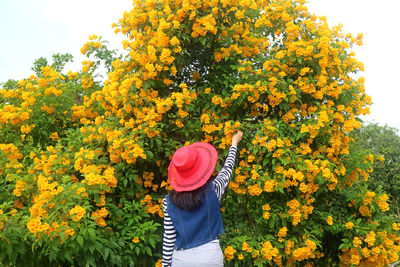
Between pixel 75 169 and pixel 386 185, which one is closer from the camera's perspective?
pixel 75 169

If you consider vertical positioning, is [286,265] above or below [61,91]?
below

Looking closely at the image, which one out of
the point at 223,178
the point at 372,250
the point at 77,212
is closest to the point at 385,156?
the point at 372,250

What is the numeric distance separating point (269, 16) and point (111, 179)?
2.74 m

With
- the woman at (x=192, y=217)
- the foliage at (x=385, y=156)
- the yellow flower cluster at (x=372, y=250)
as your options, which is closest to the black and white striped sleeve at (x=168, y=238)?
the woman at (x=192, y=217)

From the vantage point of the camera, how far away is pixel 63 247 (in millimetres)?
2836

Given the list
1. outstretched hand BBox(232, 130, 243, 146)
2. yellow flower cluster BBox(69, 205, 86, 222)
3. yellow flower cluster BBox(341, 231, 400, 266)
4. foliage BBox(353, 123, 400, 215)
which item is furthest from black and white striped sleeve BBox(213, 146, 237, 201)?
foliage BBox(353, 123, 400, 215)

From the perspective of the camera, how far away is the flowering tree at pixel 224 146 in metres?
3.30

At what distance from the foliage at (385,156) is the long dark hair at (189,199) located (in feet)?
38.2

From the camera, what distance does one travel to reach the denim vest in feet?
7.41

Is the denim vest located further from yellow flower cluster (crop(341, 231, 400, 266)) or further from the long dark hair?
yellow flower cluster (crop(341, 231, 400, 266))

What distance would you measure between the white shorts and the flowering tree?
3.00ft

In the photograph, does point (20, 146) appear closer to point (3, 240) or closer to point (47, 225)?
point (3, 240)

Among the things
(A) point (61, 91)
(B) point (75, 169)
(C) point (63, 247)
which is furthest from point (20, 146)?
(C) point (63, 247)

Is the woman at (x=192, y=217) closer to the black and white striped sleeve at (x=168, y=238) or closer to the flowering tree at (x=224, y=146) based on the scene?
the black and white striped sleeve at (x=168, y=238)
